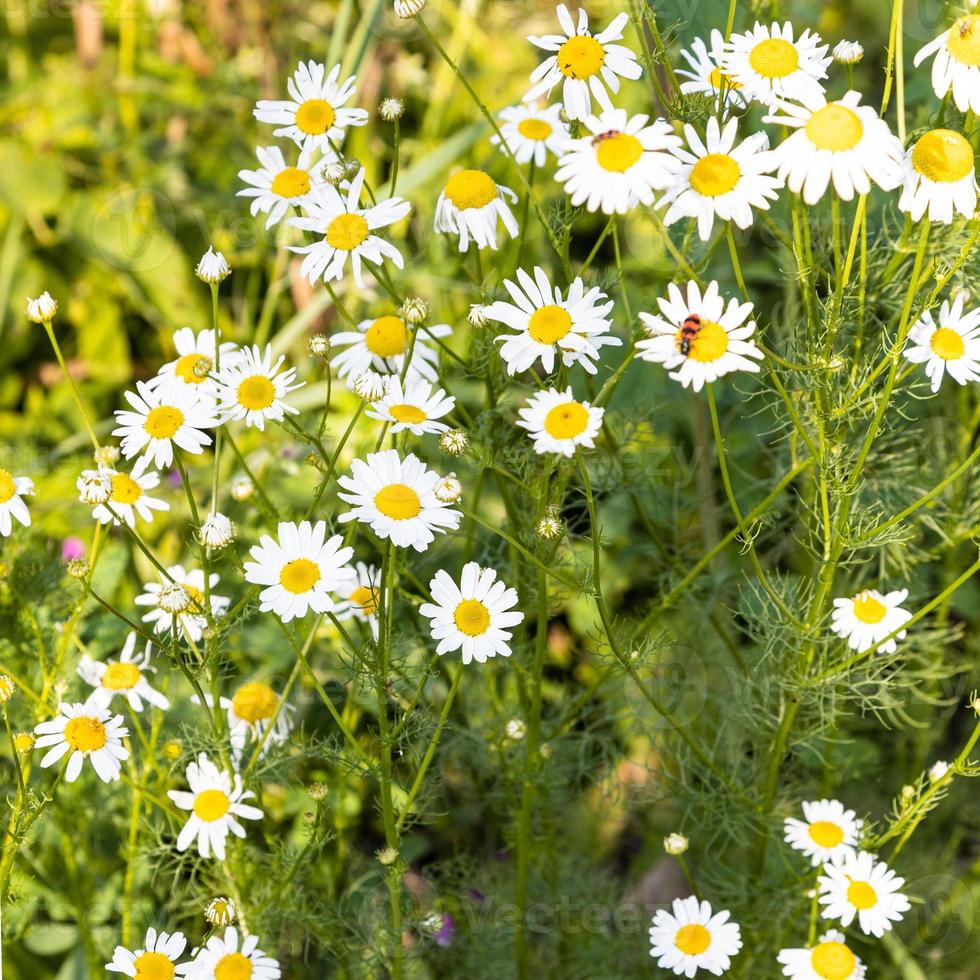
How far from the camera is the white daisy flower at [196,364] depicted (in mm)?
1147

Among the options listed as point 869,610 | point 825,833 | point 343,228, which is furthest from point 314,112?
point 825,833

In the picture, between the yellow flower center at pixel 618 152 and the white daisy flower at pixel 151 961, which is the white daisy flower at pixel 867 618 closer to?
the yellow flower center at pixel 618 152

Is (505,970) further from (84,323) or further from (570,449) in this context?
(84,323)

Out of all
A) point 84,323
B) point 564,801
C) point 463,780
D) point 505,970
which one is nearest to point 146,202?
point 84,323

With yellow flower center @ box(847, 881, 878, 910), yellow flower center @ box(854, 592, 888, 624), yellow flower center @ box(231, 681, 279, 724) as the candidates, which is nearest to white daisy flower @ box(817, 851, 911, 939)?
yellow flower center @ box(847, 881, 878, 910)

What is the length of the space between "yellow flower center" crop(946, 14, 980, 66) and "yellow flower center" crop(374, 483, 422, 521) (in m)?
0.59

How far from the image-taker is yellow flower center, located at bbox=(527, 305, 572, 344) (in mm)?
1038

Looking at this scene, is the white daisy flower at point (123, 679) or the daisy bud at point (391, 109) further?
the white daisy flower at point (123, 679)

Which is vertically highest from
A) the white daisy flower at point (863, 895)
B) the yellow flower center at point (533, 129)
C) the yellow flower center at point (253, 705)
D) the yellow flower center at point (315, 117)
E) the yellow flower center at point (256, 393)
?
the yellow flower center at point (533, 129)

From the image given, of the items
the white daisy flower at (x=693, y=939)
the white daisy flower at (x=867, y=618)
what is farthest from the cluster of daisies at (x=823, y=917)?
the white daisy flower at (x=867, y=618)

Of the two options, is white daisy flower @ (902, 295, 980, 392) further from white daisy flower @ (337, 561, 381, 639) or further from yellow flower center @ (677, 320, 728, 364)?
white daisy flower @ (337, 561, 381, 639)

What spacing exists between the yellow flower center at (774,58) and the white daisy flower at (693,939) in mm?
773

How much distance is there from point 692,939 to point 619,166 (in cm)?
73

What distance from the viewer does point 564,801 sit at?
5.15ft
